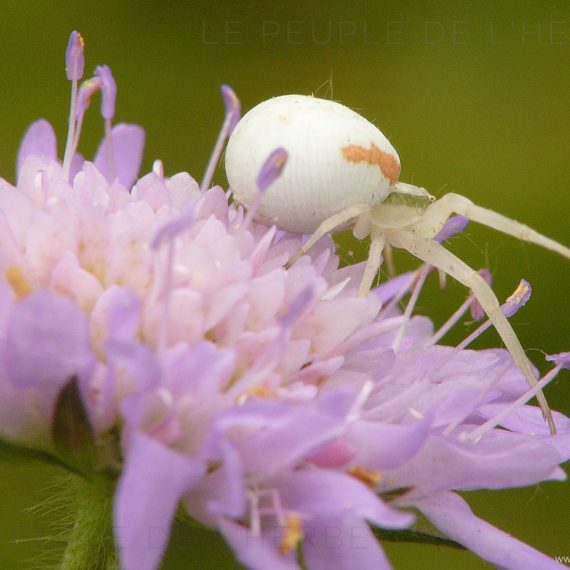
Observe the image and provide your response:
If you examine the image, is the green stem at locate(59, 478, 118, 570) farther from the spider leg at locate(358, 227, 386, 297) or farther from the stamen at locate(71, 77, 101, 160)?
the stamen at locate(71, 77, 101, 160)

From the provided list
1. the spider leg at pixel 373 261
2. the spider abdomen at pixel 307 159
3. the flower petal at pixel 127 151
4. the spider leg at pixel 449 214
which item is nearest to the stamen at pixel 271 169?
the spider abdomen at pixel 307 159

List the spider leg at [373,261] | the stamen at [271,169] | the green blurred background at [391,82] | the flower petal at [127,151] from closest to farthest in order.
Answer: the stamen at [271,169]
the spider leg at [373,261]
the flower petal at [127,151]
the green blurred background at [391,82]

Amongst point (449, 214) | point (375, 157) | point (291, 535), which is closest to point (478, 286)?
point (449, 214)

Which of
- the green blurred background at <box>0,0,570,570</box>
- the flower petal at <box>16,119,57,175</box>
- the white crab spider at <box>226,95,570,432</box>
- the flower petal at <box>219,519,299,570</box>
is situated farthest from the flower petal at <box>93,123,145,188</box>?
the green blurred background at <box>0,0,570,570</box>

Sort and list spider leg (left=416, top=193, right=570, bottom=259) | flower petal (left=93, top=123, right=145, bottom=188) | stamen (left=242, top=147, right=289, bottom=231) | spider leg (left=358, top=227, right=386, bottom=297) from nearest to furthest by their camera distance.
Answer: stamen (left=242, top=147, right=289, bottom=231), spider leg (left=358, top=227, right=386, bottom=297), spider leg (left=416, top=193, right=570, bottom=259), flower petal (left=93, top=123, right=145, bottom=188)

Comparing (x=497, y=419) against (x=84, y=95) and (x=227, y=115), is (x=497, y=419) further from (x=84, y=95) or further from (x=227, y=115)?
(x=84, y=95)

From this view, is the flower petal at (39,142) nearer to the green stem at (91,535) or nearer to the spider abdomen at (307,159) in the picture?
the spider abdomen at (307,159)
